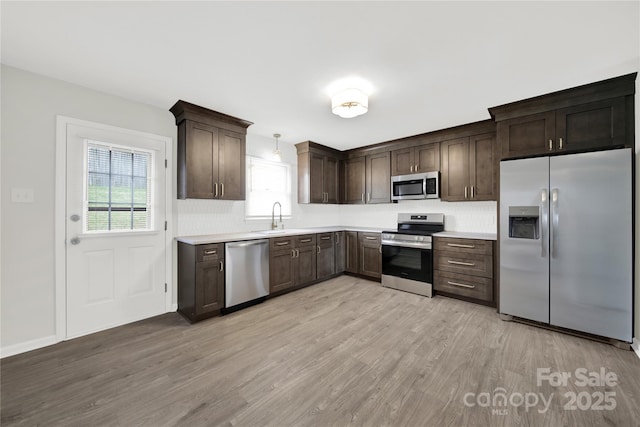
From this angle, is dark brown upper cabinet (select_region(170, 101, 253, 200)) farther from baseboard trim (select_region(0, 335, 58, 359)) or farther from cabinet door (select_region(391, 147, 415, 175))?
cabinet door (select_region(391, 147, 415, 175))

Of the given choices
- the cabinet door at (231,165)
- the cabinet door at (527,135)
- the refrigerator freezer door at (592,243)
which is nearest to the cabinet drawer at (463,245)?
the refrigerator freezer door at (592,243)

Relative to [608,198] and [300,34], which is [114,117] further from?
[608,198]

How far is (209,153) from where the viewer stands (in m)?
3.29

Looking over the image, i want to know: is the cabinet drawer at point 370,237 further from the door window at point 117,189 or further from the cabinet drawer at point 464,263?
the door window at point 117,189

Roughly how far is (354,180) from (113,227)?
12.8 feet

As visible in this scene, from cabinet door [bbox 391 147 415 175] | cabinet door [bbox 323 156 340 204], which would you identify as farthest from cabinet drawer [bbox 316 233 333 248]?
cabinet door [bbox 391 147 415 175]

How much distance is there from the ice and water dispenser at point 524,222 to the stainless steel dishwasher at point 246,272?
3.06 m

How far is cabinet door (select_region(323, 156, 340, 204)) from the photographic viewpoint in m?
5.02

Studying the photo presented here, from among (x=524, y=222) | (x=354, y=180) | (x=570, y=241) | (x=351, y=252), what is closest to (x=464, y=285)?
(x=524, y=222)

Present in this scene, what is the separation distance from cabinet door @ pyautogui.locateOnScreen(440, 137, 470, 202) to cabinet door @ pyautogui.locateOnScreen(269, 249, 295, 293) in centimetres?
259

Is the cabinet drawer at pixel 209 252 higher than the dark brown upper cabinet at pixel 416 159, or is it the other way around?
the dark brown upper cabinet at pixel 416 159

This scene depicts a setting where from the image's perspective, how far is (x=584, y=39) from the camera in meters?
1.86

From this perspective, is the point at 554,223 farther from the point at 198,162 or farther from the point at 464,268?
the point at 198,162

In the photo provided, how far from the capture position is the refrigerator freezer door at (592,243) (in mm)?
2373
